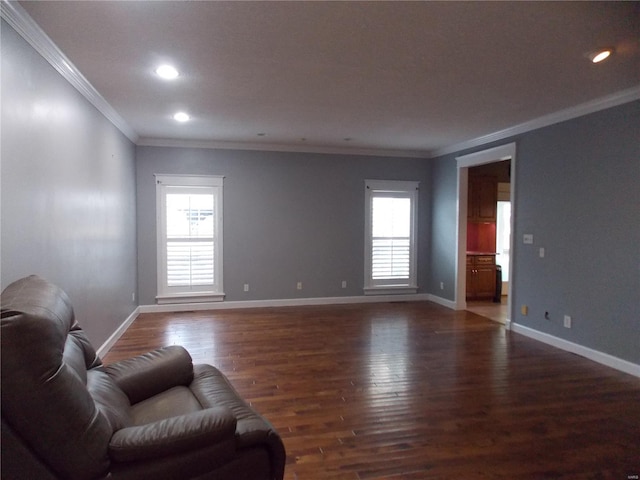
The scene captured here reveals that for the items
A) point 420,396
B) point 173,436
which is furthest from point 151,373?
point 420,396

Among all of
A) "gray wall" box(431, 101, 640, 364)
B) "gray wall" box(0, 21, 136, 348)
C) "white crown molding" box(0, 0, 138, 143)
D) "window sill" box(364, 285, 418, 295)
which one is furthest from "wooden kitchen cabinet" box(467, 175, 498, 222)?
"white crown molding" box(0, 0, 138, 143)

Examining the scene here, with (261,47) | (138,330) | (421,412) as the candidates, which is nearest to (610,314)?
(421,412)

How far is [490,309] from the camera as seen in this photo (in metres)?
6.50

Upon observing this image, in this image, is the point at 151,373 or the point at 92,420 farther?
the point at 151,373

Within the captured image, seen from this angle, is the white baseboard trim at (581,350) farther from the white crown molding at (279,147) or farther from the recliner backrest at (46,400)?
the recliner backrest at (46,400)

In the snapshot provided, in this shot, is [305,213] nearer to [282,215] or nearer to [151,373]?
[282,215]

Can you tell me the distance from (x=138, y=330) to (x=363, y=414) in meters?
3.45

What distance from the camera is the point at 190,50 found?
2.84 metres

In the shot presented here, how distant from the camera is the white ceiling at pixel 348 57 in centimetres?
230

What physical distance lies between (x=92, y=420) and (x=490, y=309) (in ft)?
20.5

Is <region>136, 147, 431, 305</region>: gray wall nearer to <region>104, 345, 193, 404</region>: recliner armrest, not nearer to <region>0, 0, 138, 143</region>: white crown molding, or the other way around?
<region>0, 0, 138, 143</region>: white crown molding

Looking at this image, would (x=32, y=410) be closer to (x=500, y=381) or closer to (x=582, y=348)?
(x=500, y=381)

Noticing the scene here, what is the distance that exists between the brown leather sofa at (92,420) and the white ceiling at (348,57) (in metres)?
1.76

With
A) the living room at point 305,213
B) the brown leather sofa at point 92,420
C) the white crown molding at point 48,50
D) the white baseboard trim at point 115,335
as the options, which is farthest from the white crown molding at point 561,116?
the white baseboard trim at point 115,335
